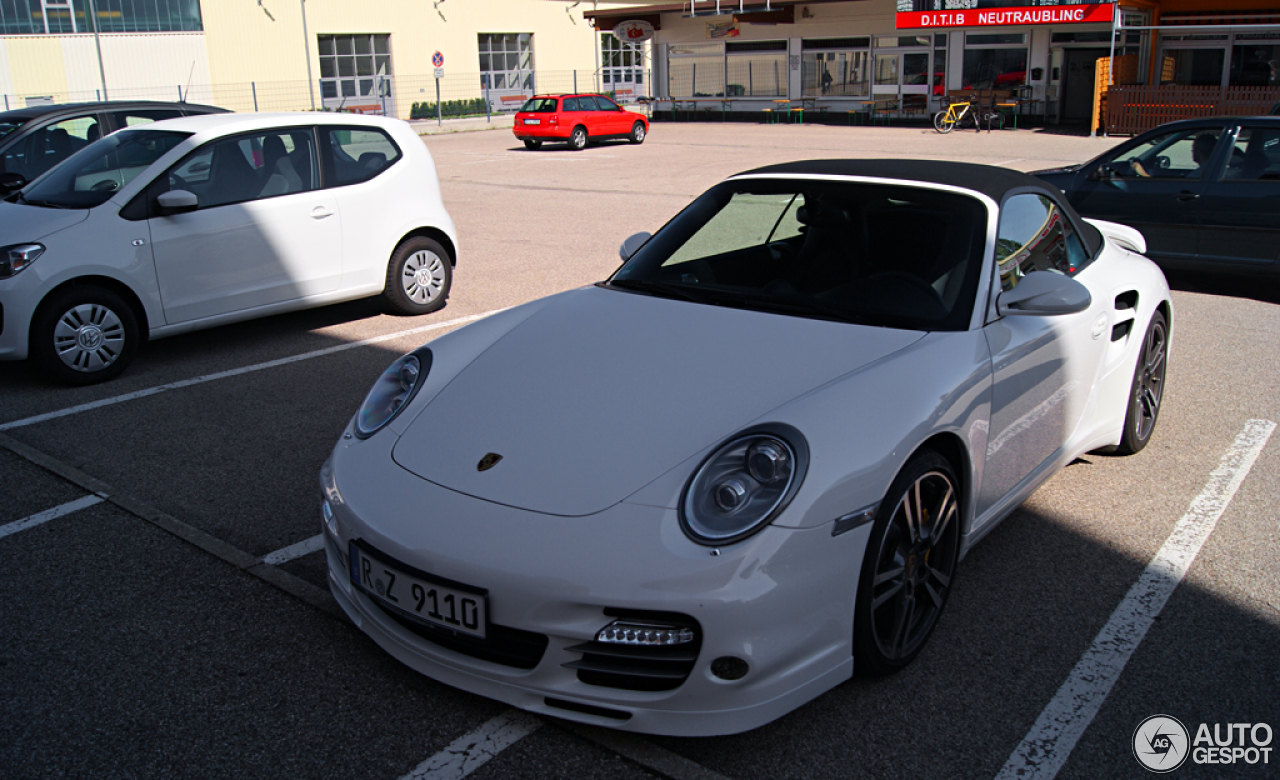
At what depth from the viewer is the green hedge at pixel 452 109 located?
41219 mm

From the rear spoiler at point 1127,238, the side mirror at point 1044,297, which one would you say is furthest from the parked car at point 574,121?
the side mirror at point 1044,297

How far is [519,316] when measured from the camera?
3695 millimetres

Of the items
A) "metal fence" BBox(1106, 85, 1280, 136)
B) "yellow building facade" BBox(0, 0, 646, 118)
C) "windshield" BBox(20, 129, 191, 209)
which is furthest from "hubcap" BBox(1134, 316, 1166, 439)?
"yellow building facade" BBox(0, 0, 646, 118)

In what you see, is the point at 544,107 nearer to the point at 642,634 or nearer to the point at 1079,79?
the point at 1079,79

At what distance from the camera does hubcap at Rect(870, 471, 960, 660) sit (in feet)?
9.15

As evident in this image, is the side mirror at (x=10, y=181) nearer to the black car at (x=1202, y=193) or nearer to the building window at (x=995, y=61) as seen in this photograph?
the black car at (x=1202, y=193)

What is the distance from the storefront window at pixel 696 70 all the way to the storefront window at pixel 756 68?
439 millimetres

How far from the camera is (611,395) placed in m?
2.97

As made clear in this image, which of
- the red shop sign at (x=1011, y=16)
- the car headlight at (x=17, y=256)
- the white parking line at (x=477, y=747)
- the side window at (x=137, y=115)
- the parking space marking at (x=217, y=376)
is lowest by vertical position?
the white parking line at (x=477, y=747)

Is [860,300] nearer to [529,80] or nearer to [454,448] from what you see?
[454,448]

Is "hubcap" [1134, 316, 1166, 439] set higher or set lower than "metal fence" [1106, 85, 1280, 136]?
lower

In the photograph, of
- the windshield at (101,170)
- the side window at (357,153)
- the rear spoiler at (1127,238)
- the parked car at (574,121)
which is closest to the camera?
the rear spoiler at (1127,238)

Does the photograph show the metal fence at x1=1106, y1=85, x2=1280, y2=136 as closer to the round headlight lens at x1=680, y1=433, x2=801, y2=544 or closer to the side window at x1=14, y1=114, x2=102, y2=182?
the side window at x1=14, y1=114, x2=102, y2=182

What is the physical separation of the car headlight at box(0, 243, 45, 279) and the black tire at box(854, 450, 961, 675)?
531 centimetres
